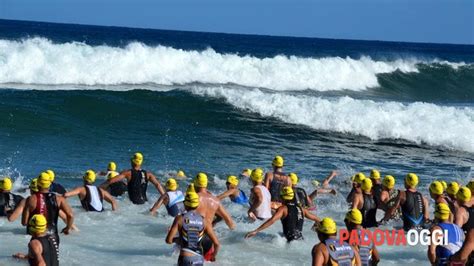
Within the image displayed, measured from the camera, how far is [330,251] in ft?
22.5

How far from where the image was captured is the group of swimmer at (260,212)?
23.7 ft

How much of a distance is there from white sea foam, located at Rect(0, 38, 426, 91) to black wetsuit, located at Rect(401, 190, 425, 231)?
2205cm

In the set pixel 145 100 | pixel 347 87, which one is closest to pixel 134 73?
pixel 145 100

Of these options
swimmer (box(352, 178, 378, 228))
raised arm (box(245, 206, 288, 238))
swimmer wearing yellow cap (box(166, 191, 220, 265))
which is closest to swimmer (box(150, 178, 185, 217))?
raised arm (box(245, 206, 288, 238))

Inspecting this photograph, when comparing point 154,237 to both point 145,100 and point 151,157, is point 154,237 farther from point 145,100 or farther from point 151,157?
point 145,100

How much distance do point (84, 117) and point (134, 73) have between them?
33.3 ft

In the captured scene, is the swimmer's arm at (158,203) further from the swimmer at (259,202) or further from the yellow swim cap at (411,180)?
the yellow swim cap at (411,180)

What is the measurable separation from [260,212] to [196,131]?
12020mm

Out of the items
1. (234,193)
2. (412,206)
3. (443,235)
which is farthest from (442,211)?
(234,193)

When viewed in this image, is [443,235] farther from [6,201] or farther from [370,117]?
[370,117]

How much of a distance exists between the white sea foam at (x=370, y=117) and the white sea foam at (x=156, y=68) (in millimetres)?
5986

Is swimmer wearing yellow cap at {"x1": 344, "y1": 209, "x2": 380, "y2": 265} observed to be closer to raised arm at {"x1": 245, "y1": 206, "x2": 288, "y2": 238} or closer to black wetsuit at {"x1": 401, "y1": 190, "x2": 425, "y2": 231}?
raised arm at {"x1": 245, "y1": 206, "x2": 288, "y2": 238}

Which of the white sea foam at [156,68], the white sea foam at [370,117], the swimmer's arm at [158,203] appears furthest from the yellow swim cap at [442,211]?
the white sea foam at [156,68]

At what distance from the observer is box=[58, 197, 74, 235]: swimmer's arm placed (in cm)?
918
